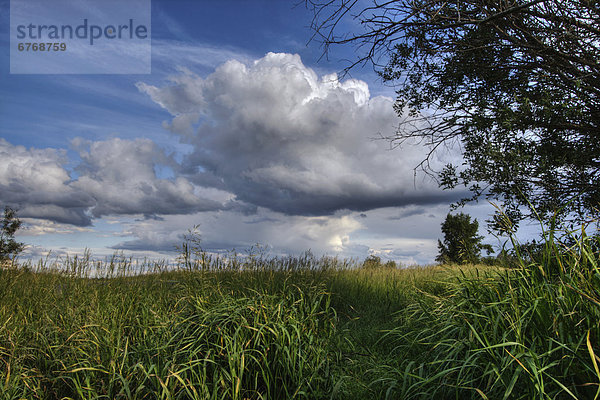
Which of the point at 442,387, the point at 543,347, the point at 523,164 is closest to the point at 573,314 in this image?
the point at 543,347

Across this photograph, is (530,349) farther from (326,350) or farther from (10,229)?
(10,229)

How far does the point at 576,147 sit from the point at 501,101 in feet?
4.29

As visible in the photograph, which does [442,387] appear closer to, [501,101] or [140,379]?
[140,379]

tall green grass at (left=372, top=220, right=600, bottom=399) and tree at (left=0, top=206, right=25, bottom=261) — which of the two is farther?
tree at (left=0, top=206, right=25, bottom=261)

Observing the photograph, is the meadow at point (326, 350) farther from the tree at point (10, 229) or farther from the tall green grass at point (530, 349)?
the tree at point (10, 229)

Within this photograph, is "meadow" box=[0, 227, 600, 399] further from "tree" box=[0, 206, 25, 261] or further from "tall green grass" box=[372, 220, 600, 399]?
"tree" box=[0, 206, 25, 261]

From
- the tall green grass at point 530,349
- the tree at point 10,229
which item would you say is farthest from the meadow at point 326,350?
the tree at point 10,229

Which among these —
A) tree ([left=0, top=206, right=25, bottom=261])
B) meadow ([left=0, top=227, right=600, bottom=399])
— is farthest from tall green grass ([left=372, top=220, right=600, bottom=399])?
tree ([left=0, top=206, right=25, bottom=261])

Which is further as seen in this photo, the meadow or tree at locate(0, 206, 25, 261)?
tree at locate(0, 206, 25, 261)

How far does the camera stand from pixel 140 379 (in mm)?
3393

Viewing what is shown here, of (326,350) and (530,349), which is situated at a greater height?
(530,349)

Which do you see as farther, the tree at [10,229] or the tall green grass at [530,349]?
the tree at [10,229]

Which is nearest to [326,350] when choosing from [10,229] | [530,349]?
[530,349]

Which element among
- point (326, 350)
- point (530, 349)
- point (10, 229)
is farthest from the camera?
point (10, 229)
